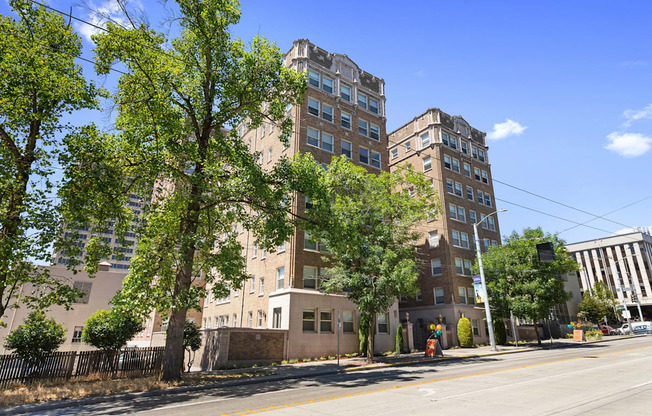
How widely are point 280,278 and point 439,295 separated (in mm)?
17646

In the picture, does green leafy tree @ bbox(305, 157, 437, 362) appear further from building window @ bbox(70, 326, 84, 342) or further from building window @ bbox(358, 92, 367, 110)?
building window @ bbox(70, 326, 84, 342)

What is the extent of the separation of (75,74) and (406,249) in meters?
19.2

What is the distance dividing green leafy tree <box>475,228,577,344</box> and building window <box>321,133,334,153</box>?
709 inches

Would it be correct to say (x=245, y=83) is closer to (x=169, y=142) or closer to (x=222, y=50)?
(x=222, y=50)

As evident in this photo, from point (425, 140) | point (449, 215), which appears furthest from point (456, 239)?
point (425, 140)

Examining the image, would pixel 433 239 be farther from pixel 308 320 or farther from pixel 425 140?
pixel 308 320

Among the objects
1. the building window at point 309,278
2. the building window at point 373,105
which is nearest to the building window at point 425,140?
the building window at point 373,105

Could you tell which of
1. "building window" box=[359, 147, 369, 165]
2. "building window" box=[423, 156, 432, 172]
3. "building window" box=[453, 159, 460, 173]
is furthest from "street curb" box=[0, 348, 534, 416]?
"building window" box=[453, 159, 460, 173]

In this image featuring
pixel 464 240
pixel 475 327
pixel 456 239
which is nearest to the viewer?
pixel 475 327

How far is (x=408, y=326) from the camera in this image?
2942 centimetres

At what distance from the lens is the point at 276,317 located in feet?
84.2

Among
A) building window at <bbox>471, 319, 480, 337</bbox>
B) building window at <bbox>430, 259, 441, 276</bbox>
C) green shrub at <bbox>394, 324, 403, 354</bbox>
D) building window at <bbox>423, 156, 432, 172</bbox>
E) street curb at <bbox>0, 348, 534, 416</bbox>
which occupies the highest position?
building window at <bbox>423, 156, 432, 172</bbox>

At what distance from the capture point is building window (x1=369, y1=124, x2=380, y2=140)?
1394 inches

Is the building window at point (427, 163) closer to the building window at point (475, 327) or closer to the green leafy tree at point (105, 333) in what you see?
the building window at point (475, 327)
